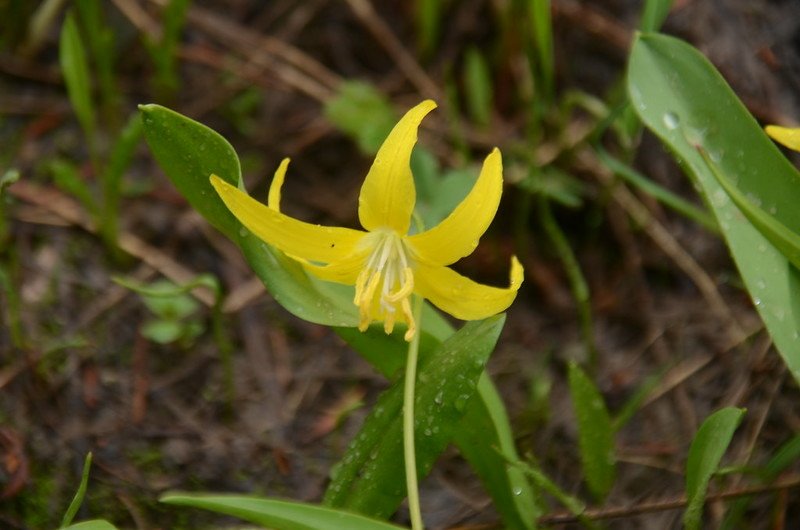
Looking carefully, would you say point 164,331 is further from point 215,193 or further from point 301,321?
point 215,193

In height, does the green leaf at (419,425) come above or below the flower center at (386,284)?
below

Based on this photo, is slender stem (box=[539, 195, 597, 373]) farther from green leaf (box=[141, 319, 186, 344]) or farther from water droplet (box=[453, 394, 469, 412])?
green leaf (box=[141, 319, 186, 344])

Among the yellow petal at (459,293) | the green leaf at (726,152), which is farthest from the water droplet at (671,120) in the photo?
the yellow petal at (459,293)

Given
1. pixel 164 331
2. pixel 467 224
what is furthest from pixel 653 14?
pixel 164 331

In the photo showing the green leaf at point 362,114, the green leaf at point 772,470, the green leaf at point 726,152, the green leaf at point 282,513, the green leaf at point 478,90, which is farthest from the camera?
the green leaf at point 478,90

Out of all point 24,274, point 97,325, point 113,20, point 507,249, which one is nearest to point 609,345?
point 507,249

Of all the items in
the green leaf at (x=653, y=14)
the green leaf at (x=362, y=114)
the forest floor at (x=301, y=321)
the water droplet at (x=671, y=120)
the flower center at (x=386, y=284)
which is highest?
the green leaf at (x=653, y=14)

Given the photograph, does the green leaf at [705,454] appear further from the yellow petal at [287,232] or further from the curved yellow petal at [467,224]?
the yellow petal at [287,232]
